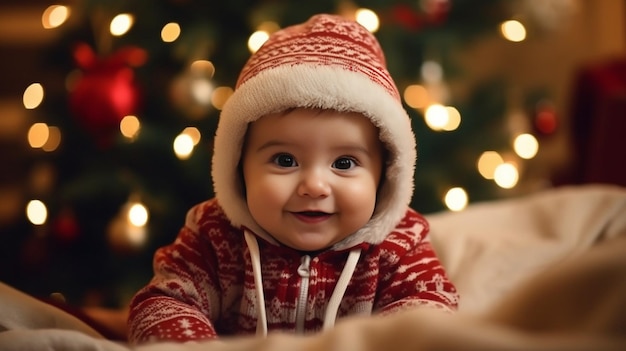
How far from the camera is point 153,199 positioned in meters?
1.68

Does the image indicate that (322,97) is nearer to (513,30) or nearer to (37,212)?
(37,212)

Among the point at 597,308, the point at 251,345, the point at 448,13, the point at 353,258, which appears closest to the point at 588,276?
the point at 597,308

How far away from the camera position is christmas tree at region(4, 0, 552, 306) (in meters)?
1.64

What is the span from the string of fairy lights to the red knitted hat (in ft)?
2.22

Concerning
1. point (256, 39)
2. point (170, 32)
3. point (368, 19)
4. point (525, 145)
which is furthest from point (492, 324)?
point (525, 145)

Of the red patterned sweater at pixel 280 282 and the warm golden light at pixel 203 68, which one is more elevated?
the warm golden light at pixel 203 68

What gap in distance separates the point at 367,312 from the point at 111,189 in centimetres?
103

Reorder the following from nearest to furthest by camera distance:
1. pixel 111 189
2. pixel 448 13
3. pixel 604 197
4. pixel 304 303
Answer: pixel 304 303
pixel 604 197
pixel 111 189
pixel 448 13

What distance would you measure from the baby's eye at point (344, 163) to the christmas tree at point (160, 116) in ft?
2.20

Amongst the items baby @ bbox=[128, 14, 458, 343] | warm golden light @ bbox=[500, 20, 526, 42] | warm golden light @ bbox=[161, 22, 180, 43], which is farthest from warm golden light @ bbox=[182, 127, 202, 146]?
warm golden light @ bbox=[500, 20, 526, 42]

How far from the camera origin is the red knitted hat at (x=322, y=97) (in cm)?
83

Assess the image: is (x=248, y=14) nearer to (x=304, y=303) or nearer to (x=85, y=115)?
(x=85, y=115)

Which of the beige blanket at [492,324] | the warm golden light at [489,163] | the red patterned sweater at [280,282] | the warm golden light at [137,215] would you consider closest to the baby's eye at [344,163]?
the red patterned sweater at [280,282]

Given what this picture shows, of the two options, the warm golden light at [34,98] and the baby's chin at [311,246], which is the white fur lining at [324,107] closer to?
the baby's chin at [311,246]
